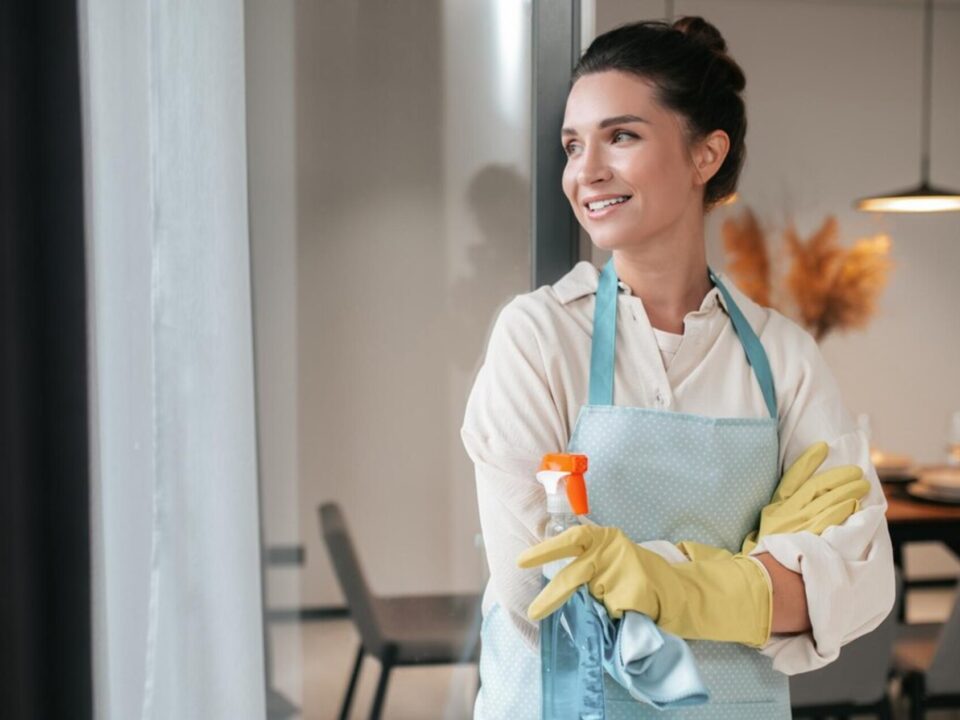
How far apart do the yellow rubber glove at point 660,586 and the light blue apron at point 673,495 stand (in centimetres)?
9

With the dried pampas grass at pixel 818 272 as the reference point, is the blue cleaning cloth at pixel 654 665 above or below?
below

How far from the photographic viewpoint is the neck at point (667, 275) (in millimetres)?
1198

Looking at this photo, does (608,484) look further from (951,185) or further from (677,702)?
(951,185)

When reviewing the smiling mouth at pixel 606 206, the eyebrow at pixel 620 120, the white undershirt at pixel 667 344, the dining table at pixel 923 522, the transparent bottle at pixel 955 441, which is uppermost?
the eyebrow at pixel 620 120

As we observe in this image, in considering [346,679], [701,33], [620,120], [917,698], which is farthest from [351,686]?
[917,698]

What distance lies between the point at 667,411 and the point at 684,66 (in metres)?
0.38

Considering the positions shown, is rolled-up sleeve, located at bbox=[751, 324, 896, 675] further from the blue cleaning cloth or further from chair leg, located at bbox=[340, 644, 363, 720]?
chair leg, located at bbox=[340, 644, 363, 720]

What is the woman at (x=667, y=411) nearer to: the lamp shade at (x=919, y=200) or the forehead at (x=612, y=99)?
A: the forehead at (x=612, y=99)

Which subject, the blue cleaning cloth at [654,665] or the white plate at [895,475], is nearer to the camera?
the blue cleaning cloth at [654,665]

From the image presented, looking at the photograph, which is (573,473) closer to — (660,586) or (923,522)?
(660,586)

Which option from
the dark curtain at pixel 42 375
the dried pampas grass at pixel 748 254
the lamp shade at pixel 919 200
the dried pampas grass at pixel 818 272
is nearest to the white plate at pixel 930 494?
the lamp shade at pixel 919 200

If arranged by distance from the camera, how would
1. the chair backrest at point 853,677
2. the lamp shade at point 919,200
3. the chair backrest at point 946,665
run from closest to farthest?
the chair backrest at point 853,677 → the chair backrest at point 946,665 → the lamp shade at point 919,200

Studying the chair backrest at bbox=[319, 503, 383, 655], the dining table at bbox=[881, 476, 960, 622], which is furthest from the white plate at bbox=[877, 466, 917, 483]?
the chair backrest at bbox=[319, 503, 383, 655]

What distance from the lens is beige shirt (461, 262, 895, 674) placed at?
1056 millimetres
